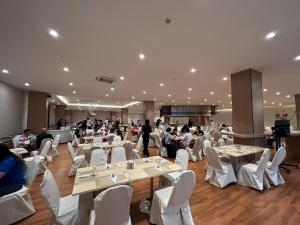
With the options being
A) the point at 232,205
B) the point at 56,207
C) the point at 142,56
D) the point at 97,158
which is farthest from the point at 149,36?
the point at 232,205

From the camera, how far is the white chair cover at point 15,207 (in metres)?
2.46

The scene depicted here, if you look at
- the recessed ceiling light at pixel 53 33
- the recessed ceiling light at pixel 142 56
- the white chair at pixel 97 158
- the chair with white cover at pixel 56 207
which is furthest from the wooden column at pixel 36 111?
the chair with white cover at pixel 56 207

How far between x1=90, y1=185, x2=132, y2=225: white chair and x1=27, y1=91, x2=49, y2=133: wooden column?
945 centimetres

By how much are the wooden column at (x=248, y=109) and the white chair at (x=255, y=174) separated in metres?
1.70

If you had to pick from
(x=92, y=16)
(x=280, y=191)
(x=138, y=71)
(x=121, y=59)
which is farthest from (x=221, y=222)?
(x=138, y=71)

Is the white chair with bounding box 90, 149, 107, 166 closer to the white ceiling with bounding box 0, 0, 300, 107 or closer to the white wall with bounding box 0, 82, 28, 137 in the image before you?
the white ceiling with bounding box 0, 0, 300, 107

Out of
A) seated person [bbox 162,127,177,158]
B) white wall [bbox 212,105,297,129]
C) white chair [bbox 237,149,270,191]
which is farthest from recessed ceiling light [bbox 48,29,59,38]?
white wall [bbox 212,105,297,129]

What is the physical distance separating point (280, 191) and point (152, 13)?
15.5 ft

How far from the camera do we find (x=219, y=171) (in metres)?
3.77

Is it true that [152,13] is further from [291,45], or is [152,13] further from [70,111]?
[70,111]

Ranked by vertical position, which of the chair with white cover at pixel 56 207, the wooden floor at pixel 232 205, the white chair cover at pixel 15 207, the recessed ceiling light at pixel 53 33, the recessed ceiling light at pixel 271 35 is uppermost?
the recessed ceiling light at pixel 271 35

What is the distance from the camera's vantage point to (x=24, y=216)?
8.61 ft

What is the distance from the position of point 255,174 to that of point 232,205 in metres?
1.17

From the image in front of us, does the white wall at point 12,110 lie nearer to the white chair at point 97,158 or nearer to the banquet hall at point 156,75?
the banquet hall at point 156,75
